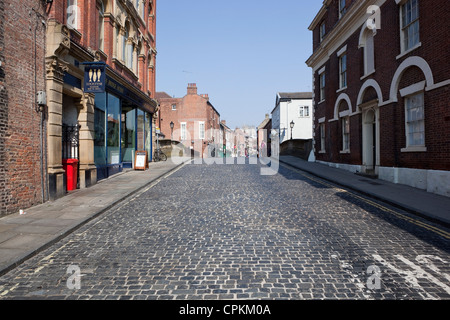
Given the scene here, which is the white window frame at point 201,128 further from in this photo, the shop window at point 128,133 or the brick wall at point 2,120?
the brick wall at point 2,120

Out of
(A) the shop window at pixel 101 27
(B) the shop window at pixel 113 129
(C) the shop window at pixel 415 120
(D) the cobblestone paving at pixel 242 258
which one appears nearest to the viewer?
(D) the cobblestone paving at pixel 242 258

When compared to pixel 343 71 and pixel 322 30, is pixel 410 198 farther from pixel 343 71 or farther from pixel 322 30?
pixel 322 30

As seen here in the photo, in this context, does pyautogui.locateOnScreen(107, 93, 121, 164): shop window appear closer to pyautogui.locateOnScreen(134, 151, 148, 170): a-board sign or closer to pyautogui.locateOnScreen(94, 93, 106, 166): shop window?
pyautogui.locateOnScreen(94, 93, 106, 166): shop window

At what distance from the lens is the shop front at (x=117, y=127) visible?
13867mm

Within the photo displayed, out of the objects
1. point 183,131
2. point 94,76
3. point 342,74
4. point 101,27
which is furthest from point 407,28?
point 183,131

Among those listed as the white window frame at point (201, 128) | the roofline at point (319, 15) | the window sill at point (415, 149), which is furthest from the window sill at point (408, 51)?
the white window frame at point (201, 128)

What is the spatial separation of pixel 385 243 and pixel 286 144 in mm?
29677

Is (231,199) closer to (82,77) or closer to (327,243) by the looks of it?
(327,243)

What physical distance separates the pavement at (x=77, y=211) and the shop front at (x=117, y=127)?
2.09 meters

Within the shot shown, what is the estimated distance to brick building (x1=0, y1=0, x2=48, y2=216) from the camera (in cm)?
753

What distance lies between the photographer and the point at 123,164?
688 inches

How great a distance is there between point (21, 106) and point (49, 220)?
327cm

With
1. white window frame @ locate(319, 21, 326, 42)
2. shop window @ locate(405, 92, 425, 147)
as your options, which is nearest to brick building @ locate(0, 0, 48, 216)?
shop window @ locate(405, 92, 425, 147)
